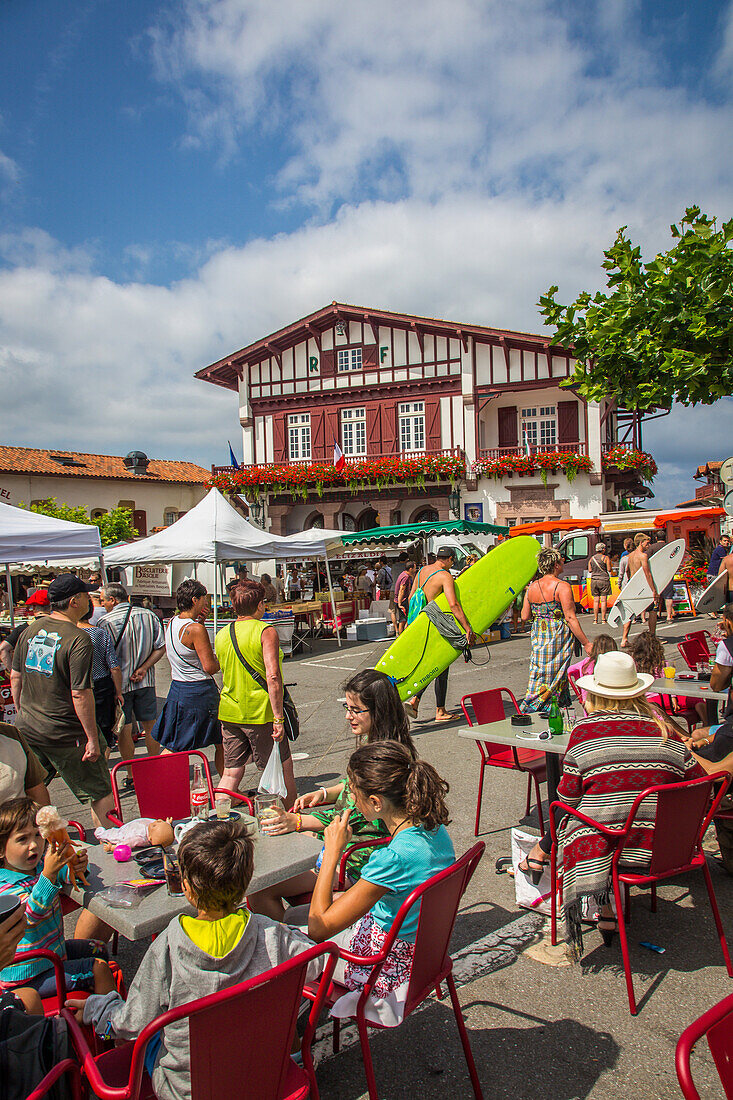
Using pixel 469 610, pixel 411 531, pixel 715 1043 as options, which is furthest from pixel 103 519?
pixel 715 1043

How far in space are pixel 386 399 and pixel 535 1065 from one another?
25.9m

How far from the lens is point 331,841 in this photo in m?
2.43

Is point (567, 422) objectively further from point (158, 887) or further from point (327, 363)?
point (158, 887)

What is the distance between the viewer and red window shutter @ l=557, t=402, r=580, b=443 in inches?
1037

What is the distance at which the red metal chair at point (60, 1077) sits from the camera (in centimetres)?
163

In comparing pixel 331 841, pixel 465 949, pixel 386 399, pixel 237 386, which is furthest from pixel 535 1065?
pixel 237 386

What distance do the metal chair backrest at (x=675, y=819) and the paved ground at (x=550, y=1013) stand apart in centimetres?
45

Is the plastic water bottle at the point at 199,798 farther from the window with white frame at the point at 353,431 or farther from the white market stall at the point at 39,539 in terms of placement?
the window with white frame at the point at 353,431

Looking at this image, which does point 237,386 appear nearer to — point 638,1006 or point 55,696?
point 55,696

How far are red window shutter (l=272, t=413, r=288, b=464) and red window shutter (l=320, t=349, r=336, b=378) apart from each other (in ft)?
8.15

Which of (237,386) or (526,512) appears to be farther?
(237,386)

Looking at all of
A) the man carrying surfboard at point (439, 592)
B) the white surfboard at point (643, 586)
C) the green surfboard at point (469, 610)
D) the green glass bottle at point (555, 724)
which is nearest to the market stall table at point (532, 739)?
the green glass bottle at point (555, 724)

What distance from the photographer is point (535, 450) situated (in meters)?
26.3

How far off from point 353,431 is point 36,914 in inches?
1031
